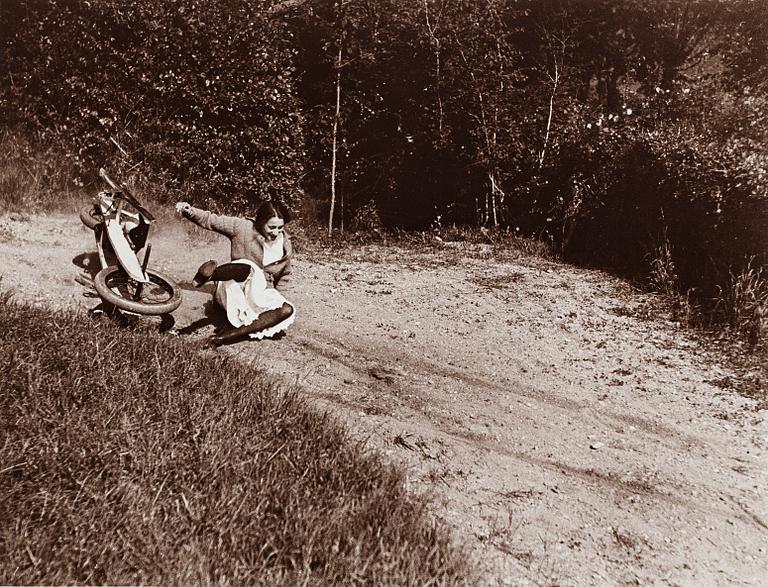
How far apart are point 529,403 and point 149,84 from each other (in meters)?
7.45

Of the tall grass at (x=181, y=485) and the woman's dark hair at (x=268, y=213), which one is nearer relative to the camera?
the tall grass at (x=181, y=485)

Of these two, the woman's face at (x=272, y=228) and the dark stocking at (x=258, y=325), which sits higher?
the woman's face at (x=272, y=228)

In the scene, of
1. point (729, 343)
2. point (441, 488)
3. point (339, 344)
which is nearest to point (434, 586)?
point (441, 488)

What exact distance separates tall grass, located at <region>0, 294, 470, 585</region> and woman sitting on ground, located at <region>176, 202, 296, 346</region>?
4.16 ft

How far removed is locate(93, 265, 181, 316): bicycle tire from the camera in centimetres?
550

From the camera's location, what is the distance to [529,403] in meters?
5.71

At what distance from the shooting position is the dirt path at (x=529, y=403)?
156 inches

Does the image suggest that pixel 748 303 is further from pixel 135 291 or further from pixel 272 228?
pixel 135 291

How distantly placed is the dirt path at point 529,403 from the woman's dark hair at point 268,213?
1.14m

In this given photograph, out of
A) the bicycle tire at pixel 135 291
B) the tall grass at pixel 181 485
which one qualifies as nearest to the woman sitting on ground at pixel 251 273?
the bicycle tire at pixel 135 291

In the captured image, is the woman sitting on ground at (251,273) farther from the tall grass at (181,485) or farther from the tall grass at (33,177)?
the tall grass at (33,177)

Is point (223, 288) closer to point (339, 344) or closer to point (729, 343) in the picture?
point (339, 344)

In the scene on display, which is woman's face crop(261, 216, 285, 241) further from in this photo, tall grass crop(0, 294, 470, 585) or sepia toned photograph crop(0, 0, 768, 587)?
tall grass crop(0, 294, 470, 585)

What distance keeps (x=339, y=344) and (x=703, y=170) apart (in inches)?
203
